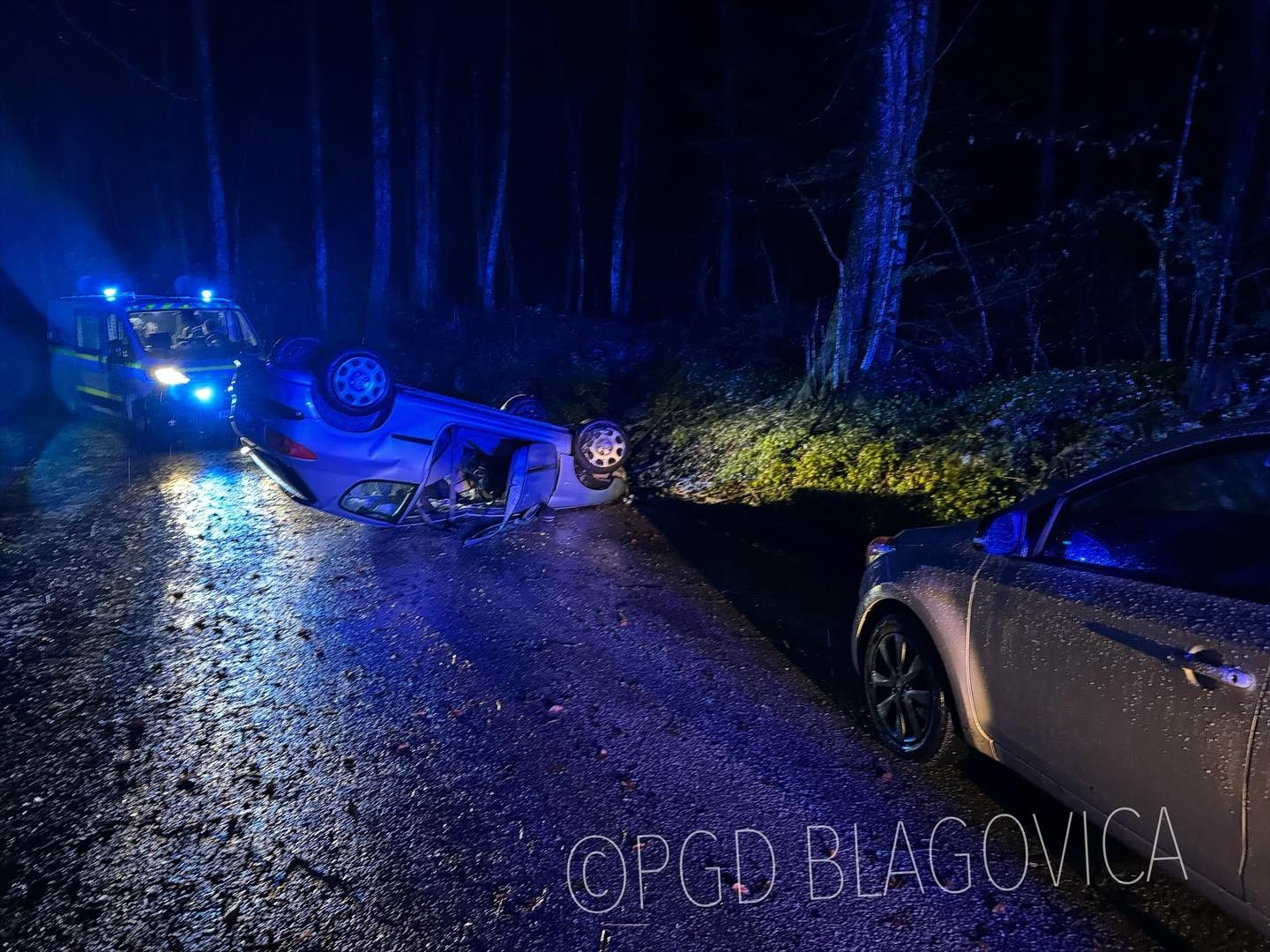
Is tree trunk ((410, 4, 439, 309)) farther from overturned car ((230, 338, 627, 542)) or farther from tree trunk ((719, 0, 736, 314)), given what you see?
overturned car ((230, 338, 627, 542))

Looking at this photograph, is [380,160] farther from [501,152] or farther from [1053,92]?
[1053,92]

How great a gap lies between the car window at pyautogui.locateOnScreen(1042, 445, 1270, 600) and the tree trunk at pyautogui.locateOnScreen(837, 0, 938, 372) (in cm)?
646

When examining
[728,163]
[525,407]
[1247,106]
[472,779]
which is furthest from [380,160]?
[472,779]

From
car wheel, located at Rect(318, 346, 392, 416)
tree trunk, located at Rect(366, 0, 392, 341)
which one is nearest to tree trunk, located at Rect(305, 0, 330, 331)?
tree trunk, located at Rect(366, 0, 392, 341)

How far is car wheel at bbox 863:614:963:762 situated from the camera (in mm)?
3514

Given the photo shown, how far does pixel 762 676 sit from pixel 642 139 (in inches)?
1094

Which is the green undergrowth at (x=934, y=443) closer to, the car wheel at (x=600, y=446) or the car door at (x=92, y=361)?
the car wheel at (x=600, y=446)

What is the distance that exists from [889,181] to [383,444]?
6.81 m

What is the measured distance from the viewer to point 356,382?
6.11 metres

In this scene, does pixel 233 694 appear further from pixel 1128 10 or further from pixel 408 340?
pixel 1128 10

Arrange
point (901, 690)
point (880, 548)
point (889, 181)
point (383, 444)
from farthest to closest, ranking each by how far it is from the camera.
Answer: point (889, 181), point (383, 444), point (880, 548), point (901, 690)

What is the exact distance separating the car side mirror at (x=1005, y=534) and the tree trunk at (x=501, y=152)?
1975 cm

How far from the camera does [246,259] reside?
113 feet

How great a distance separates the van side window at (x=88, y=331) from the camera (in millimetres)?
12070
